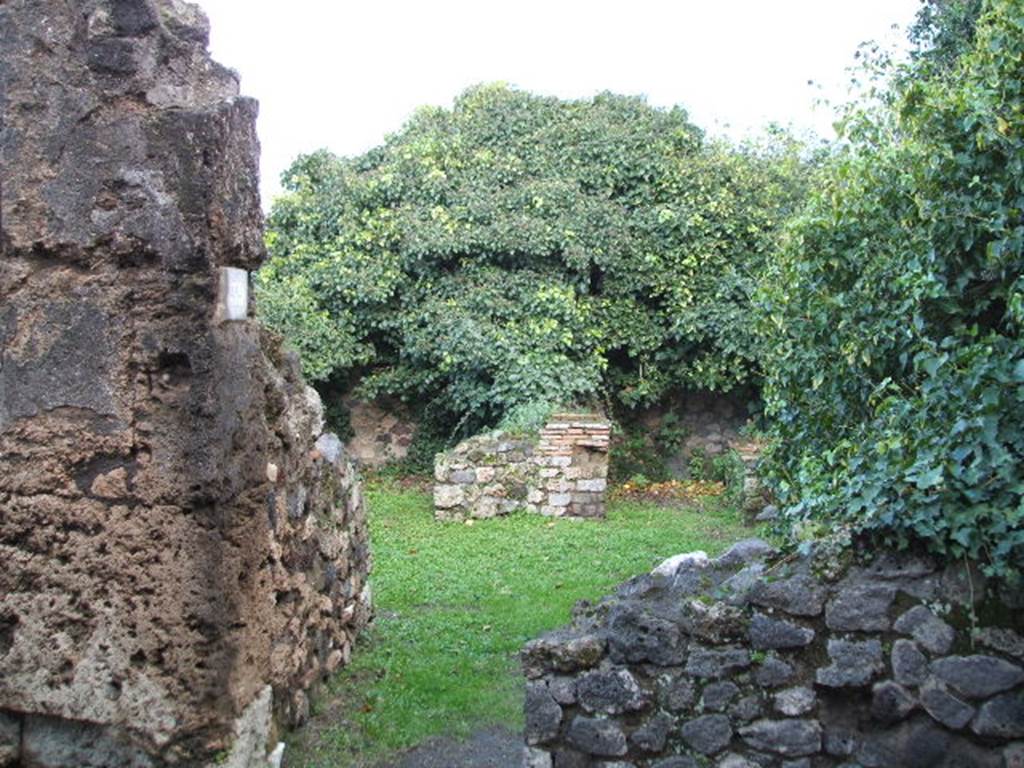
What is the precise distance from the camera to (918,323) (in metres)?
4.21

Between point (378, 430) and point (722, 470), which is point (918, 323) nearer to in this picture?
point (722, 470)

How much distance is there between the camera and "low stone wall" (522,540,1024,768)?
3453 millimetres

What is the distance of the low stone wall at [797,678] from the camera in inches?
136

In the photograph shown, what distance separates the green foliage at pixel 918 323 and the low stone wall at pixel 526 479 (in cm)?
515

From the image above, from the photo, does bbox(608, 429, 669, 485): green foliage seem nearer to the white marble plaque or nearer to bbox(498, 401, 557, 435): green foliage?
bbox(498, 401, 557, 435): green foliage

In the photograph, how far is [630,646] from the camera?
12.2ft

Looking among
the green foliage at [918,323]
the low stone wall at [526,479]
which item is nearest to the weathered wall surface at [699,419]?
the low stone wall at [526,479]

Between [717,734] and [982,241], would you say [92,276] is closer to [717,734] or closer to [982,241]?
[717,734]

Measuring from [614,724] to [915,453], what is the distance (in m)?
1.57

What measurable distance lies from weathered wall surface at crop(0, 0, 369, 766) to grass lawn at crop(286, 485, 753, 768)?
1281 mm

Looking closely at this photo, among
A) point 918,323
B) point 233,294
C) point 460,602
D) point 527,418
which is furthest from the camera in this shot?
point 527,418

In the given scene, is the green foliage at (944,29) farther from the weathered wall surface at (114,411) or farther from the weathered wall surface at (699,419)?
the weathered wall surface at (114,411)

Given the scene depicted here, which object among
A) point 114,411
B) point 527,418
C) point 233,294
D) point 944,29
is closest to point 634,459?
point 527,418

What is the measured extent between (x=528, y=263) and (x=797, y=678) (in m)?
10.5
